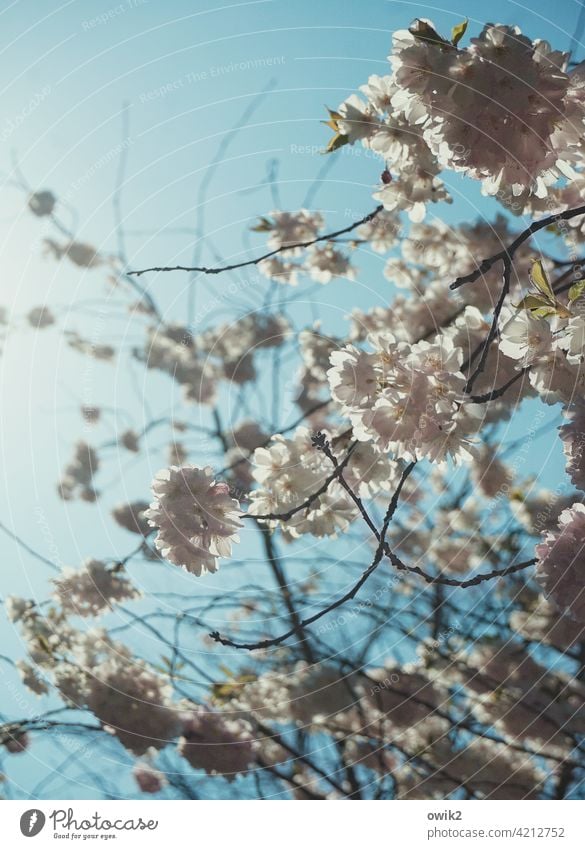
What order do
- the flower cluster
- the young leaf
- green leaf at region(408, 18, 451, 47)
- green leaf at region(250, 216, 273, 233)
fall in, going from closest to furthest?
green leaf at region(408, 18, 451, 47)
the flower cluster
the young leaf
green leaf at region(250, 216, 273, 233)

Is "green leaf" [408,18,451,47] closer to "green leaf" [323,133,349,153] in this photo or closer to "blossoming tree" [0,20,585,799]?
"blossoming tree" [0,20,585,799]

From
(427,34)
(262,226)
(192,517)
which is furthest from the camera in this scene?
(262,226)

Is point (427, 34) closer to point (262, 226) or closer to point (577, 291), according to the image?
point (577, 291)

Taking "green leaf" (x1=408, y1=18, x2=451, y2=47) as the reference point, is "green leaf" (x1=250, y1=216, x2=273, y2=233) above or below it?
above

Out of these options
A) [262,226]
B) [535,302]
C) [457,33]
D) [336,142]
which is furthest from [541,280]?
[262,226]

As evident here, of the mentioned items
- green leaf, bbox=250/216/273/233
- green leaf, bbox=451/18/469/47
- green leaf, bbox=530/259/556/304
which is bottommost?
green leaf, bbox=530/259/556/304

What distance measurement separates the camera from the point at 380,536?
0.93m

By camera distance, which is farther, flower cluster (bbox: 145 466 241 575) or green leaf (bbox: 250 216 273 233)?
green leaf (bbox: 250 216 273 233)

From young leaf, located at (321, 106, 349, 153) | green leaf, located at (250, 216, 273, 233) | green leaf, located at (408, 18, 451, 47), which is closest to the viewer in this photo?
green leaf, located at (408, 18, 451, 47)

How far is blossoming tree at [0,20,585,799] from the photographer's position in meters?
0.89

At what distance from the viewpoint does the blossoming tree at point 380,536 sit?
2.93ft

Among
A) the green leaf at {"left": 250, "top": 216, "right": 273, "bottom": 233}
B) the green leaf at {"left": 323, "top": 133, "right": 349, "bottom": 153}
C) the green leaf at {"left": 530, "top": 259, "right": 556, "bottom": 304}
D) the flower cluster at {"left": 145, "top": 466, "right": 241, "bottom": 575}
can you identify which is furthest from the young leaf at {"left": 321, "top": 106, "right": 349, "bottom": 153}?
the flower cluster at {"left": 145, "top": 466, "right": 241, "bottom": 575}

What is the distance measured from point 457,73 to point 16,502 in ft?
4.13

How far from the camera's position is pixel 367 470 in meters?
1.15
